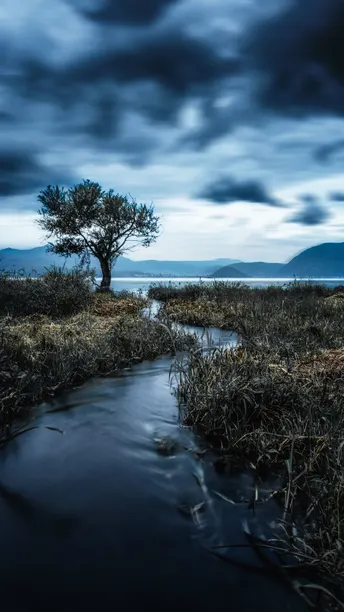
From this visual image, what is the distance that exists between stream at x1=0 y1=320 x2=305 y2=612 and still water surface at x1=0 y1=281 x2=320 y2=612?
0.04 ft

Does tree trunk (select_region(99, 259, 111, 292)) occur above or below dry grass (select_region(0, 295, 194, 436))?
above

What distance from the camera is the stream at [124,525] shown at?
3.31 meters

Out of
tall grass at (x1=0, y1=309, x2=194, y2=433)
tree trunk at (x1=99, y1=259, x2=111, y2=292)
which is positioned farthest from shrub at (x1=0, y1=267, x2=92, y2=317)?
tree trunk at (x1=99, y1=259, x2=111, y2=292)

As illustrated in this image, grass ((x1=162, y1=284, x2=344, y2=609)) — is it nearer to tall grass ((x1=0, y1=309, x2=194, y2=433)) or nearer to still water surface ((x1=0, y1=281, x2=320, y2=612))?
still water surface ((x1=0, y1=281, x2=320, y2=612))

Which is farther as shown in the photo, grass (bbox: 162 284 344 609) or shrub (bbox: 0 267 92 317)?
shrub (bbox: 0 267 92 317)

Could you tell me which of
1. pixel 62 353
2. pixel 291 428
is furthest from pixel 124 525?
pixel 62 353

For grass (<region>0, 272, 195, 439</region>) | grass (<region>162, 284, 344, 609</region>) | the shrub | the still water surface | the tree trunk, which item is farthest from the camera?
the tree trunk

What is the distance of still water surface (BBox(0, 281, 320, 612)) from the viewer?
10.8ft

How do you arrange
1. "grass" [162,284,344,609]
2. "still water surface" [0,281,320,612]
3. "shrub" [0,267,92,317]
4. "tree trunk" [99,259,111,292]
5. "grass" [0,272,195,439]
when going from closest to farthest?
1. "still water surface" [0,281,320,612]
2. "grass" [162,284,344,609]
3. "grass" [0,272,195,439]
4. "shrub" [0,267,92,317]
5. "tree trunk" [99,259,111,292]

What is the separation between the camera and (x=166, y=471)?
18.0 feet

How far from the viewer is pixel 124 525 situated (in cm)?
425

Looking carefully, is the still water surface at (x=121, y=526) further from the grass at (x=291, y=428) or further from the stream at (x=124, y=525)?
the grass at (x=291, y=428)

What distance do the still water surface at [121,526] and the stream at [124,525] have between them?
11 millimetres

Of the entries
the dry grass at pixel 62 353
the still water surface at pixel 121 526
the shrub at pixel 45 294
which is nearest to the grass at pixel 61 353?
the dry grass at pixel 62 353
